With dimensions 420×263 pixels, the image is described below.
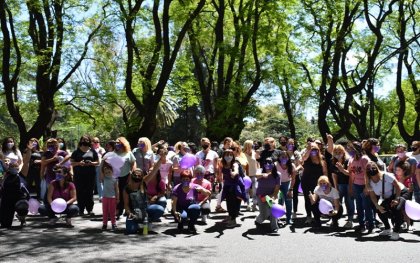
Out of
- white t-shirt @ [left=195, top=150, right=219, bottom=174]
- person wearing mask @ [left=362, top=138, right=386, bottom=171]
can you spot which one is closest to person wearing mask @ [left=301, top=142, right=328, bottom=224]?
person wearing mask @ [left=362, top=138, right=386, bottom=171]

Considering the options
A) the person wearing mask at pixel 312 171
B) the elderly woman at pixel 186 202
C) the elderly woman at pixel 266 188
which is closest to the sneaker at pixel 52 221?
the elderly woman at pixel 186 202

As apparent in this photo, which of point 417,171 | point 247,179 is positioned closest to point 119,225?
point 247,179

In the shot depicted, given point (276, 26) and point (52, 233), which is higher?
point (276, 26)

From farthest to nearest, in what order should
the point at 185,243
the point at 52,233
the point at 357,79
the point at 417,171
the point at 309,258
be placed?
the point at 357,79 < the point at 417,171 < the point at 52,233 < the point at 185,243 < the point at 309,258

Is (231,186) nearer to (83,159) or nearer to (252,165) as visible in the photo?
(252,165)

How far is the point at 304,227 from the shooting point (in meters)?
10.2

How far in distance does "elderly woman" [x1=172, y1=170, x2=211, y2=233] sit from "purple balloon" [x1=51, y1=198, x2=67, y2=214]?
2.21 meters

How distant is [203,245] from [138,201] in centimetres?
175

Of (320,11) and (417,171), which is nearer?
(417,171)

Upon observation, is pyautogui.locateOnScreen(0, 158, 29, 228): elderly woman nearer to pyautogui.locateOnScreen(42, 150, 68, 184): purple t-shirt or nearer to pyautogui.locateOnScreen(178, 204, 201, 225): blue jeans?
pyautogui.locateOnScreen(42, 150, 68, 184): purple t-shirt

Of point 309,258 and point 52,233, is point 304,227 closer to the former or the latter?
point 309,258

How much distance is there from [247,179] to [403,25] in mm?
20501

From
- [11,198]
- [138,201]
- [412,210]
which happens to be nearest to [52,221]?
[11,198]

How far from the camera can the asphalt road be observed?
23.6 feet
